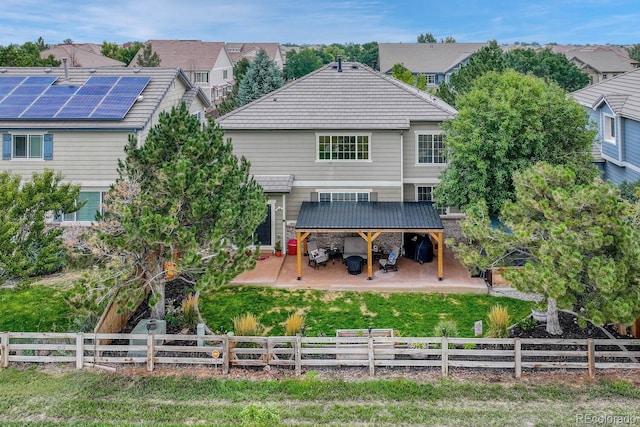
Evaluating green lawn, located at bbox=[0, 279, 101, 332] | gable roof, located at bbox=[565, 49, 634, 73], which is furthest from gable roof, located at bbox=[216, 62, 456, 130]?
gable roof, located at bbox=[565, 49, 634, 73]

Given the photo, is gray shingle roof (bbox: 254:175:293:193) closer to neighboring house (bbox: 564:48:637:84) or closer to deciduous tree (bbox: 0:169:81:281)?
deciduous tree (bbox: 0:169:81:281)

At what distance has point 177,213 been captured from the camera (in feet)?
43.2

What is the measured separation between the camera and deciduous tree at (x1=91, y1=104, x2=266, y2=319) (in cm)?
1213

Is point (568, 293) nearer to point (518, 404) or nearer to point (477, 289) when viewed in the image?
point (518, 404)

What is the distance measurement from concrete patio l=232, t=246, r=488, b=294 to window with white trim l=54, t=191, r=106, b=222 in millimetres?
6724

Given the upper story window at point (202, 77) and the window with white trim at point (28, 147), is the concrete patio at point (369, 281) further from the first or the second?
the upper story window at point (202, 77)

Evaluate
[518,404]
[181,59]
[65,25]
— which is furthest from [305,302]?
[65,25]

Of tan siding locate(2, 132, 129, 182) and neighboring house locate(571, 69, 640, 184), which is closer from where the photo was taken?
tan siding locate(2, 132, 129, 182)

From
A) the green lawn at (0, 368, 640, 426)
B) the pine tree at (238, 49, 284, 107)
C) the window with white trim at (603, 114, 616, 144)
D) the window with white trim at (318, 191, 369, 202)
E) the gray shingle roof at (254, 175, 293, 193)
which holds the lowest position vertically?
the green lawn at (0, 368, 640, 426)

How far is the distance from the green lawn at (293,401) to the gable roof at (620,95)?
1537 centimetres

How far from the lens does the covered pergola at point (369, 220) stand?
722 inches

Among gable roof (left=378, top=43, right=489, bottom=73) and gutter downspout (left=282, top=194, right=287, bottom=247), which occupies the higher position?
gable roof (left=378, top=43, right=489, bottom=73)

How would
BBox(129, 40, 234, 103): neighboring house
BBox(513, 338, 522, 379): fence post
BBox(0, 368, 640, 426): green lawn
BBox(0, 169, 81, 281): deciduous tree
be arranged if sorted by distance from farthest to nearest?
BBox(129, 40, 234, 103): neighboring house → BBox(0, 169, 81, 281): deciduous tree → BBox(513, 338, 522, 379): fence post → BBox(0, 368, 640, 426): green lawn

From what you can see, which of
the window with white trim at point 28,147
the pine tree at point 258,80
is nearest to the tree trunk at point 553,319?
the window with white trim at point 28,147
